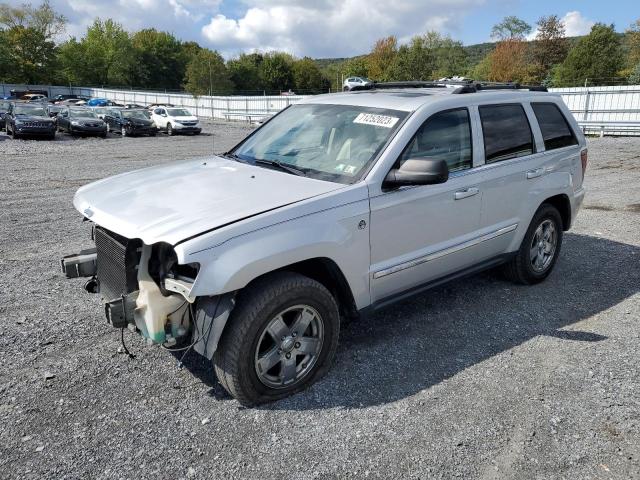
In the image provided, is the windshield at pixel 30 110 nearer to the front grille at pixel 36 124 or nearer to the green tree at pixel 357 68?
the front grille at pixel 36 124

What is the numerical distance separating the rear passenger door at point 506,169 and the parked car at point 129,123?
2646cm

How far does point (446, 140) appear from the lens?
13.3ft

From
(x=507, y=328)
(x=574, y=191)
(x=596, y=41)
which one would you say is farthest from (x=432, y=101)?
(x=596, y=41)

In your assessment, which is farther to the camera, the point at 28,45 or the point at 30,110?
the point at 28,45

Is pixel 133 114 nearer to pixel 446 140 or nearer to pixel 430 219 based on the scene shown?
pixel 446 140

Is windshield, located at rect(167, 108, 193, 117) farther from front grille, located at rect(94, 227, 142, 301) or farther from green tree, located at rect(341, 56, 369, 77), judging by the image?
green tree, located at rect(341, 56, 369, 77)

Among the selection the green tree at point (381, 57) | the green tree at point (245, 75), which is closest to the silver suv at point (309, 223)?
the green tree at point (381, 57)

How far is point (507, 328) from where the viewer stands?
436cm

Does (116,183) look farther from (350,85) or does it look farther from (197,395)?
(350,85)

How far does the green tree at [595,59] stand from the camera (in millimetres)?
52531

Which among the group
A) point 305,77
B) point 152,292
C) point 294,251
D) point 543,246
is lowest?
point 543,246

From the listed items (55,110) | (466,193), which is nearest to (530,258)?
(466,193)

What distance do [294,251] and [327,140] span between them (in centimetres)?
123

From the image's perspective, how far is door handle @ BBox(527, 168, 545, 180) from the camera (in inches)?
187
